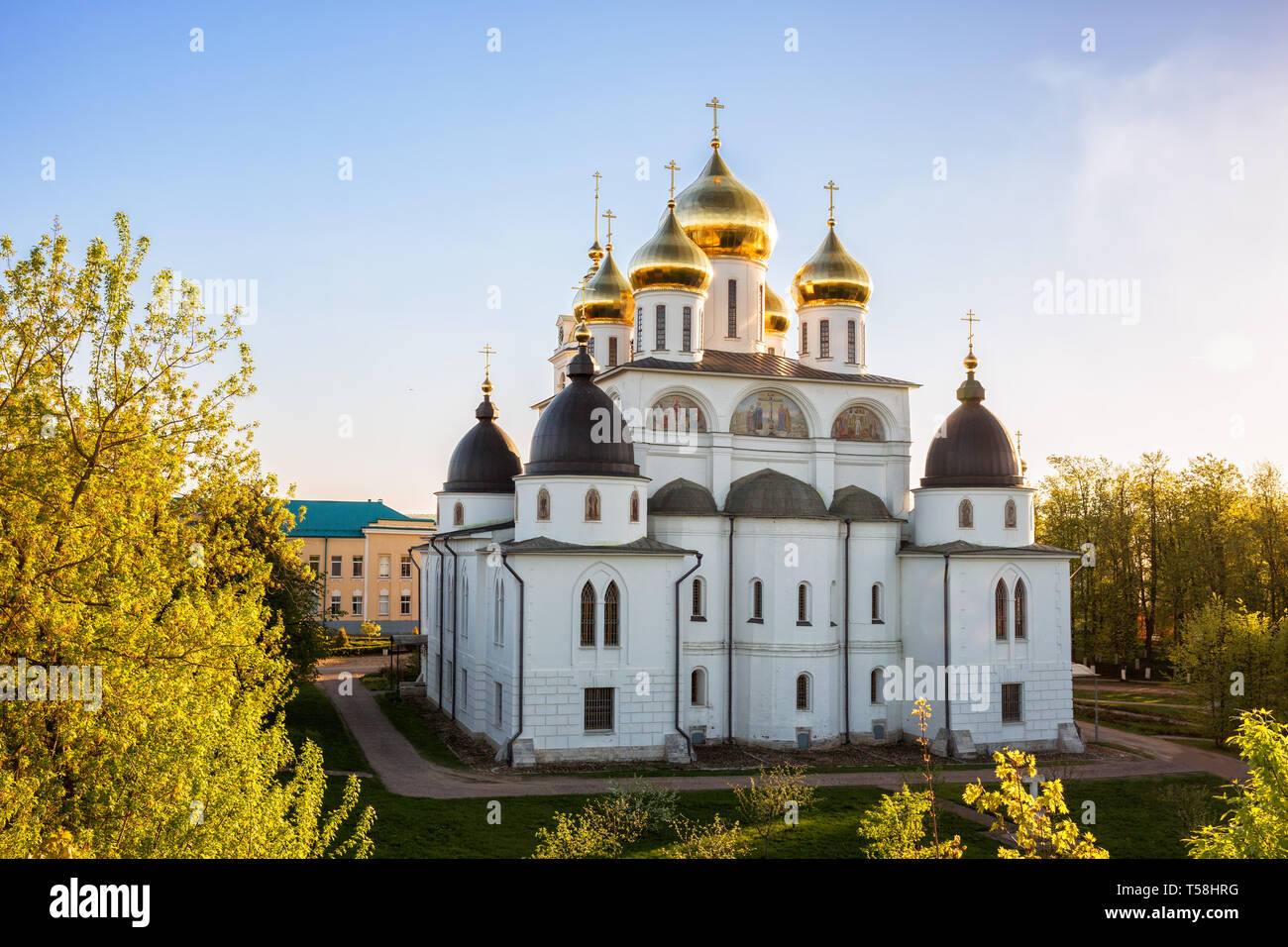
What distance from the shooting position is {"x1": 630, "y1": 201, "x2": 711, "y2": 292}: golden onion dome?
88.7 ft

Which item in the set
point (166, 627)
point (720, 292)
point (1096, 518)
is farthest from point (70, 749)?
point (1096, 518)

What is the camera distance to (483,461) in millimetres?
32969

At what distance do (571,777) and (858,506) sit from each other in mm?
10729

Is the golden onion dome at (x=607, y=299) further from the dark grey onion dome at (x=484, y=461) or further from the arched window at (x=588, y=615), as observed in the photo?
the arched window at (x=588, y=615)

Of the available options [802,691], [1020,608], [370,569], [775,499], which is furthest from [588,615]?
[370,569]

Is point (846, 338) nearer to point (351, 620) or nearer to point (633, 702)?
point (633, 702)

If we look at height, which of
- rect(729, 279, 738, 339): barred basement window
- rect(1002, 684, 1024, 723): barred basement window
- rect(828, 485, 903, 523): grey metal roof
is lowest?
rect(1002, 684, 1024, 723): barred basement window

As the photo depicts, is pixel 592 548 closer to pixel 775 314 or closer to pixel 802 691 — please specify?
pixel 802 691

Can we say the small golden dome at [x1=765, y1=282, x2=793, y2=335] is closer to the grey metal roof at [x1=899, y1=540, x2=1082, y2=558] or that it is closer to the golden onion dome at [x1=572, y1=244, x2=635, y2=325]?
the golden onion dome at [x1=572, y1=244, x2=635, y2=325]

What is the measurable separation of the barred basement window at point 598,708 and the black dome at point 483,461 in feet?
39.7

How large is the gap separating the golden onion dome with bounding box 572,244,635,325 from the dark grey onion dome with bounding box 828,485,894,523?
32.6ft

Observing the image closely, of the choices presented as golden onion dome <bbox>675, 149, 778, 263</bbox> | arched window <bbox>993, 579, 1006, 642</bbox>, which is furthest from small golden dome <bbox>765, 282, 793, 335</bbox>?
arched window <bbox>993, 579, 1006, 642</bbox>
